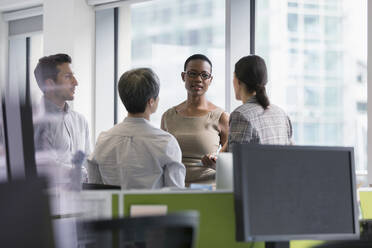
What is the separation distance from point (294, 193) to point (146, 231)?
31.3 inches

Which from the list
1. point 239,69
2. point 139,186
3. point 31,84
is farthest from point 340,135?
point 31,84

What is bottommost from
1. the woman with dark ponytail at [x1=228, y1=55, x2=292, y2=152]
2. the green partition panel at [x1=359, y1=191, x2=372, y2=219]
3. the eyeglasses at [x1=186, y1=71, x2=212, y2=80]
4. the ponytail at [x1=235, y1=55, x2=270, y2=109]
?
the green partition panel at [x1=359, y1=191, x2=372, y2=219]

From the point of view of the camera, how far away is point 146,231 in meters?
1.31

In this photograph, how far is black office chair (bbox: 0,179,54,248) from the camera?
2.15 ft

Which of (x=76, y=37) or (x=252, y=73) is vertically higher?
(x=76, y=37)

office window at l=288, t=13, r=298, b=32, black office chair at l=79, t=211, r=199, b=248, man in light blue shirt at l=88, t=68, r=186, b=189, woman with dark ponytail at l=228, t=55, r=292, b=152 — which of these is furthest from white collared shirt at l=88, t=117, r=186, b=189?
office window at l=288, t=13, r=298, b=32

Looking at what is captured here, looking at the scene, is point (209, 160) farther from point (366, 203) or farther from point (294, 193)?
point (294, 193)

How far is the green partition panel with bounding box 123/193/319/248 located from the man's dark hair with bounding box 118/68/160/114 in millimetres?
599

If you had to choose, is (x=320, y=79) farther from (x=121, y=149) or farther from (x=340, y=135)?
(x=121, y=149)

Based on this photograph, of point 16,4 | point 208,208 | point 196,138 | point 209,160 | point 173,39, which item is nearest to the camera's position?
point 208,208

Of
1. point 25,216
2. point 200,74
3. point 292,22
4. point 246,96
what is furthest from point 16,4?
point 25,216

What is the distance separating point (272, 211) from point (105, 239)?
0.77m

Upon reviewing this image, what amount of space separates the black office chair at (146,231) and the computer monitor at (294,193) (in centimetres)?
50

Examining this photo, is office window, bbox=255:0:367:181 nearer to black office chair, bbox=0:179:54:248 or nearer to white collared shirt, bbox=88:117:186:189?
white collared shirt, bbox=88:117:186:189
